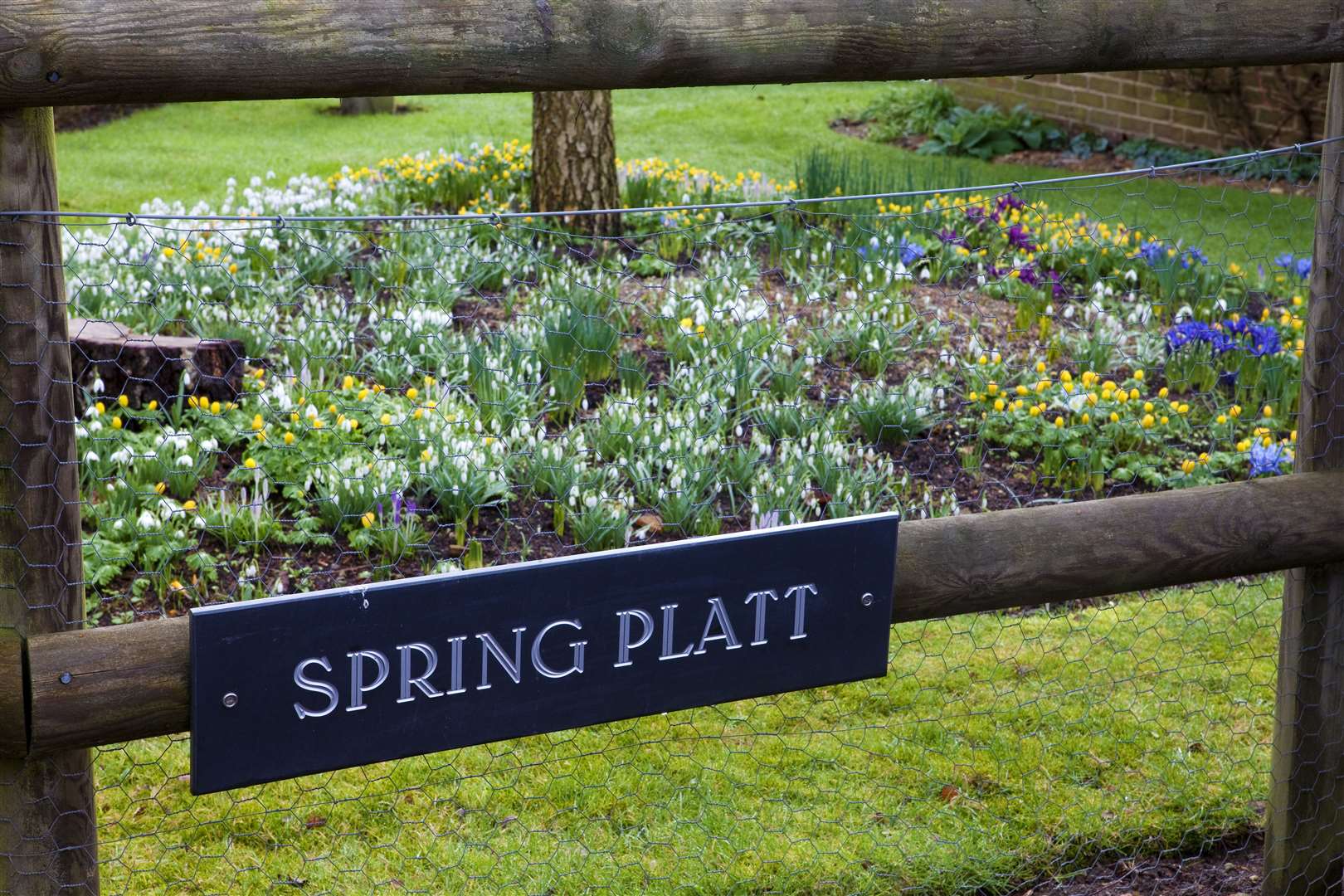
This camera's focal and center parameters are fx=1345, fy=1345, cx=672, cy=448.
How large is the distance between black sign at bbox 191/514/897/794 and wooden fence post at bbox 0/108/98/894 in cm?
24

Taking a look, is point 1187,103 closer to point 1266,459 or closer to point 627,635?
point 1266,459

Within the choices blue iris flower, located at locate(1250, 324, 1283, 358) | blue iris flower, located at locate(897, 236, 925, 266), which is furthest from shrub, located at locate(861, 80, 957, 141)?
blue iris flower, located at locate(1250, 324, 1283, 358)

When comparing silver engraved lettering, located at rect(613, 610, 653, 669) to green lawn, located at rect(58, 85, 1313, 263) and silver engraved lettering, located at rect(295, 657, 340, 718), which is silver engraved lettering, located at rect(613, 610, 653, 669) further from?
green lawn, located at rect(58, 85, 1313, 263)

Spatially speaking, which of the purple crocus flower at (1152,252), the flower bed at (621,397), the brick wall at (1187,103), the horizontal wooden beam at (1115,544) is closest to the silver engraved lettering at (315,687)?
the horizontal wooden beam at (1115,544)

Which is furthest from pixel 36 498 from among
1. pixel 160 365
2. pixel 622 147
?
pixel 622 147

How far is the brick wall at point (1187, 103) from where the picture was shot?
9.99m

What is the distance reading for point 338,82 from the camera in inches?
78.0

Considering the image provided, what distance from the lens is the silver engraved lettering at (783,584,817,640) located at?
2.35 m

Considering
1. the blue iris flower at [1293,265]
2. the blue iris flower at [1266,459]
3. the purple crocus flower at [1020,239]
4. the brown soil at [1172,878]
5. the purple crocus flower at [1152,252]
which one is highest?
the purple crocus flower at [1020,239]

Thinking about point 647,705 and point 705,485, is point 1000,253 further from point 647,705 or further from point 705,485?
point 647,705

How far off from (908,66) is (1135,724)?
6.95 feet

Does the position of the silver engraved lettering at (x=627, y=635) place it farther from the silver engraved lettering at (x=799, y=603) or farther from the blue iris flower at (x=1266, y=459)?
the blue iris flower at (x=1266, y=459)

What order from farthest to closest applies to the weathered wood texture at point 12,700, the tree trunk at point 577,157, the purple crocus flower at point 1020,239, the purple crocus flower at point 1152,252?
the tree trunk at point 577,157 < the purple crocus flower at point 1020,239 < the purple crocus flower at point 1152,252 < the weathered wood texture at point 12,700

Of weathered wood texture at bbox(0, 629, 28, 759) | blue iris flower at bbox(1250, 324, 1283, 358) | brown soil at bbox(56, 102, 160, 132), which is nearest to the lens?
weathered wood texture at bbox(0, 629, 28, 759)
